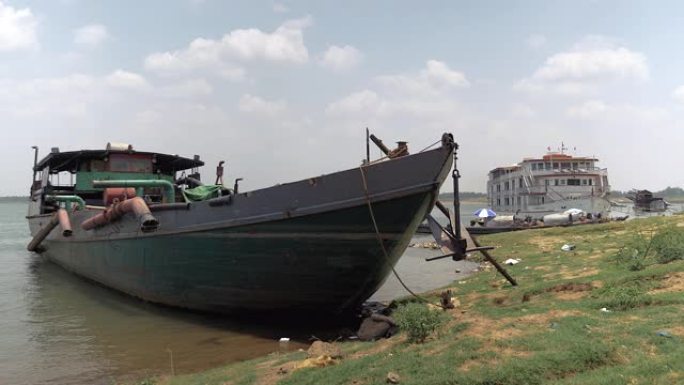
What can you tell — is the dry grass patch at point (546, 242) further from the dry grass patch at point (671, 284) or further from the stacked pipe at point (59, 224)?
the stacked pipe at point (59, 224)

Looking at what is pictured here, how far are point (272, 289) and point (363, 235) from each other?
215 centimetres

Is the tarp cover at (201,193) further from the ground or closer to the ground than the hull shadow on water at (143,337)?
further from the ground

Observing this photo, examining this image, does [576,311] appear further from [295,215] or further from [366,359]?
[295,215]

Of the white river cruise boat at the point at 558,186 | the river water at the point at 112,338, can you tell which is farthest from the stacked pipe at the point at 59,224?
the white river cruise boat at the point at 558,186

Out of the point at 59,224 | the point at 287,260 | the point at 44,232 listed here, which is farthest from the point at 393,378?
the point at 44,232

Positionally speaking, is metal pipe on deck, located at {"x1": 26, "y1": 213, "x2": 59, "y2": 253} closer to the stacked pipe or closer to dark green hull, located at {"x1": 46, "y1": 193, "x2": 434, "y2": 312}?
the stacked pipe

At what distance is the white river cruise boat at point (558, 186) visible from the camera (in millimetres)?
38562

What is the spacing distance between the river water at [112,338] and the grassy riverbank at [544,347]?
111cm

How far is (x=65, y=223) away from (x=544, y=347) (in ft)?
47.0

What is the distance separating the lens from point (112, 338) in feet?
29.6

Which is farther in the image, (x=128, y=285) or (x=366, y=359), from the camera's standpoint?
(x=128, y=285)

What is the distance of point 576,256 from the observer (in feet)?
44.6

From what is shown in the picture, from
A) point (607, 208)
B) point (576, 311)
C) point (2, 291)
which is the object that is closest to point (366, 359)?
point (576, 311)

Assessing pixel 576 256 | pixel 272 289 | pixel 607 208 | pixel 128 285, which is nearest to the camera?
pixel 272 289
